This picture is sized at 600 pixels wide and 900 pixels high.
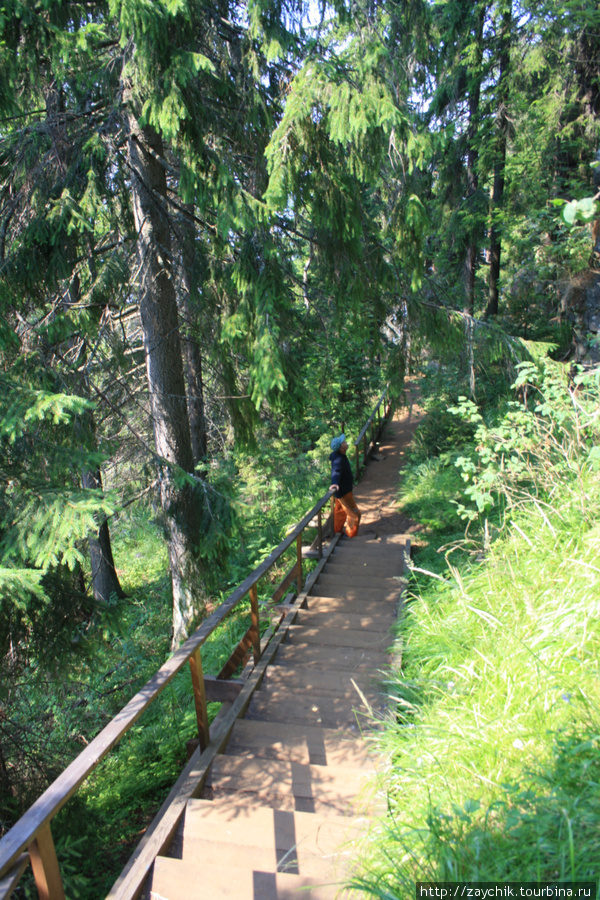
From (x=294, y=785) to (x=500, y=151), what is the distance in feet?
43.8

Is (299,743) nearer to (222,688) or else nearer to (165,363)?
(222,688)

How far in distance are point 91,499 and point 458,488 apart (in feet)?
22.6

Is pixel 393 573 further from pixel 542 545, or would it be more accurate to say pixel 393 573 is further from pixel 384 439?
pixel 384 439

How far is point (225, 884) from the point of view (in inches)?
97.4

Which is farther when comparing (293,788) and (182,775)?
(182,775)

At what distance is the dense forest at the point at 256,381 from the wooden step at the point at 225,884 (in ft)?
1.16

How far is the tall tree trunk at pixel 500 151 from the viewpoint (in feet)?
34.7

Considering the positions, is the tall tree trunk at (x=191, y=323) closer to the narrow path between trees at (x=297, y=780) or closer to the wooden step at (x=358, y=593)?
the wooden step at (x=358, y=593)

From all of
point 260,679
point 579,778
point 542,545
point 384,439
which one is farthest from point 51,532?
point 384,439

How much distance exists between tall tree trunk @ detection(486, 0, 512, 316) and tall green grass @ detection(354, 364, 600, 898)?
9.05 meters

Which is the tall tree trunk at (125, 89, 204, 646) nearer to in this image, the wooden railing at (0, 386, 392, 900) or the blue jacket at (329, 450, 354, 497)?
the wooden railing at (0, 386, 392, 900)

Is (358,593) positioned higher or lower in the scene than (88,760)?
lower

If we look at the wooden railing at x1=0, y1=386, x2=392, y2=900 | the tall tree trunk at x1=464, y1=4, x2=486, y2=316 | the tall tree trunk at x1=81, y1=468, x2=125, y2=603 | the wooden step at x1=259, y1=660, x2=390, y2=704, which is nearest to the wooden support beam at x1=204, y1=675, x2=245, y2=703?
the wooden railing at x1=0, y1=386, x2=392, y2=900

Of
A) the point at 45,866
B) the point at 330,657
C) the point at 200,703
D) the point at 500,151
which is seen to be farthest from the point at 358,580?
the point at 500,151
